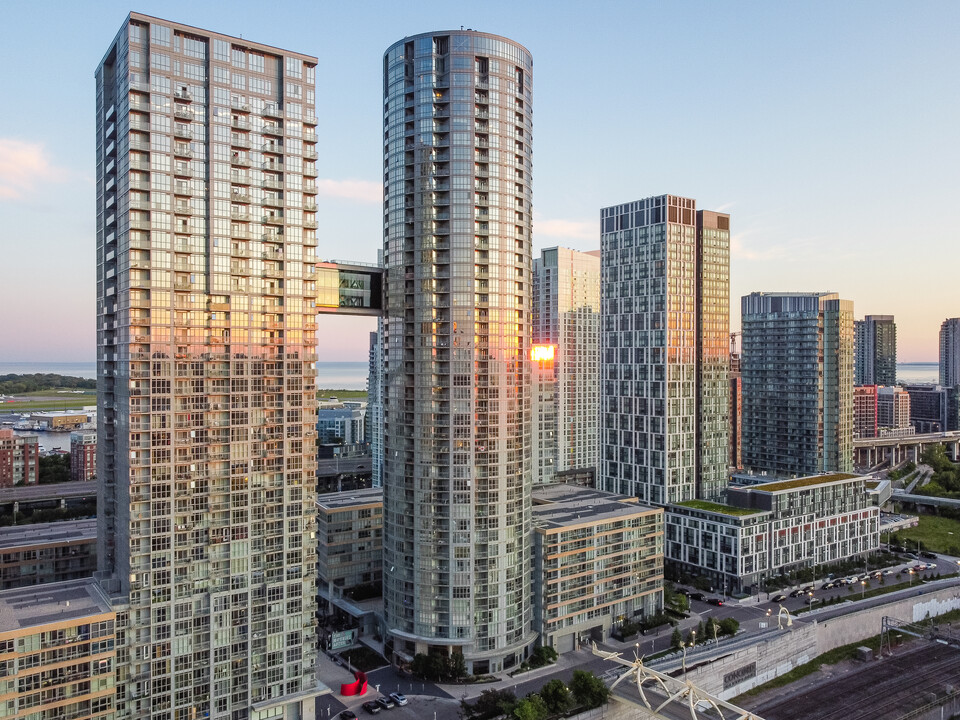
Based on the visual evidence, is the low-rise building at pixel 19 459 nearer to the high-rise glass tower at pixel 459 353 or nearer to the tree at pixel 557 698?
the high-rise glass tower at pixel 459 353

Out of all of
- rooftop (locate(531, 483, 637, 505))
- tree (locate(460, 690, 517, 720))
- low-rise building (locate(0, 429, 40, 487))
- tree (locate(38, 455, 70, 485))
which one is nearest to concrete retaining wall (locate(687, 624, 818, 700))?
tree (locate(460, 690, 517, 720))

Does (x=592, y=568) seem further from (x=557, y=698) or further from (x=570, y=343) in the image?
(x=570, y=343)

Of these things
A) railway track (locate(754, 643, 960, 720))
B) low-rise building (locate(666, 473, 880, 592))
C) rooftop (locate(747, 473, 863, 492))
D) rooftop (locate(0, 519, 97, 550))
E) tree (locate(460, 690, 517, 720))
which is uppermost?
rooftop (locate(747, 473, 863, 492))

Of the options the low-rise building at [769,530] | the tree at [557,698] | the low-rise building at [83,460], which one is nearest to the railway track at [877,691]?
the tree at [557,698]

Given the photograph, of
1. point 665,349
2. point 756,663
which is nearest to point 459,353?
point 756,663

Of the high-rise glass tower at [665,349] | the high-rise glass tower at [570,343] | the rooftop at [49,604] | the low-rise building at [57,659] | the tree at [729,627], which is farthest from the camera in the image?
the high-rise glass tower at [570,343]

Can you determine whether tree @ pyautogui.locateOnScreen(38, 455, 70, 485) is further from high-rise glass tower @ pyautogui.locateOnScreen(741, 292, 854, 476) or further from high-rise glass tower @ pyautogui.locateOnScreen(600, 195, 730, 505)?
high-rise glass tower @ pyautogui.locateOnScreen(741, 292, 854, 476)
